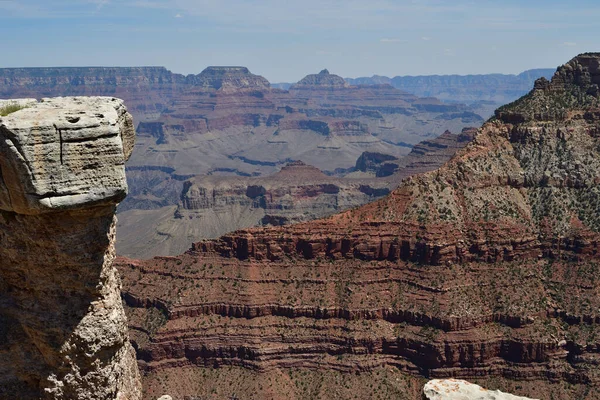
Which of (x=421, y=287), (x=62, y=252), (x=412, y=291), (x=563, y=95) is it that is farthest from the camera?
(x=563, y=95)

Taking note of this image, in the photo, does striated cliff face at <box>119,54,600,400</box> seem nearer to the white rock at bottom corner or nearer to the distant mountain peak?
the distant mountain peak

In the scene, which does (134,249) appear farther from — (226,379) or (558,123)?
(558,123)

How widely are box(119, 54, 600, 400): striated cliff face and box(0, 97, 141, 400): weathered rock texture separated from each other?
55383 mm

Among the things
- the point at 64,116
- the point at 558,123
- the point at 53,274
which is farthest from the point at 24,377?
the point at 558,123

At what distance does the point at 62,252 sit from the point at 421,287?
62.4 m

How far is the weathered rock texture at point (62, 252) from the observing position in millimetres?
16562

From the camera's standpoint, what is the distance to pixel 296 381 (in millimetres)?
73125

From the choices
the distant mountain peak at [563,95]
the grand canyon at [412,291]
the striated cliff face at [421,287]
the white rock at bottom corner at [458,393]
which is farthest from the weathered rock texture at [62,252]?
the distant mountain peak at [563,95]

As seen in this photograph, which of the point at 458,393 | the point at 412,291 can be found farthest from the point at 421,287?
the point at 458,393

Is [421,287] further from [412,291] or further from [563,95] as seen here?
[563,95]

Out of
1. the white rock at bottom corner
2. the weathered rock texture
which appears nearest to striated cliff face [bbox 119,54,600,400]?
the white rock at bottom corner

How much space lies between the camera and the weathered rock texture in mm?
16562

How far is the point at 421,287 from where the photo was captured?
7500cm

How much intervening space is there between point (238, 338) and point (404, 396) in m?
22.8
